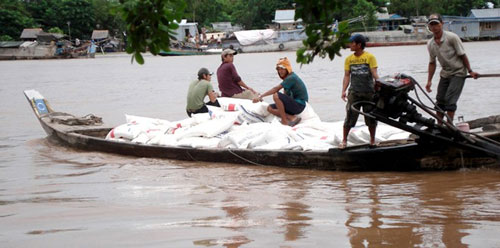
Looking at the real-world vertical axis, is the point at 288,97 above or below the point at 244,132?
above

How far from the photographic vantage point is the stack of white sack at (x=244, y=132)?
786cm

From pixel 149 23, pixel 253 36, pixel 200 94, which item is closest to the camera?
pixel 149 23

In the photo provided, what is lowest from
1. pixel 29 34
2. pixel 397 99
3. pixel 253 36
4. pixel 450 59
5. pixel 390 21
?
pixel 253 36

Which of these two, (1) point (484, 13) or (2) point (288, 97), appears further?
(1) point (484, 13)

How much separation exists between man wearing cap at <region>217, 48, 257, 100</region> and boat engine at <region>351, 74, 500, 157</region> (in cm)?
312

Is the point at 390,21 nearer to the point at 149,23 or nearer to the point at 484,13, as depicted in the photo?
the point at 484,13

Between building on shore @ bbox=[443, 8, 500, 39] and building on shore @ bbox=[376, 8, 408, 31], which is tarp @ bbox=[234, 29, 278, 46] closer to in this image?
building on shore @ bbox=[376, 8, 408, 31]

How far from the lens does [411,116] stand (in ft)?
21.2

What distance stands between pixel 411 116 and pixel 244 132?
8.03 feet

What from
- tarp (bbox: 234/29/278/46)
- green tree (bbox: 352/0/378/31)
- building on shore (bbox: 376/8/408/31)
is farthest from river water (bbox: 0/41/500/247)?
building on shore (bbox: 376/8/408/31)

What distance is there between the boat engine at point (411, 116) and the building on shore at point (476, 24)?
Answer: 53.8 meters

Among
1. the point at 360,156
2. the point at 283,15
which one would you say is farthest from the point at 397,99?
the point at 283,15

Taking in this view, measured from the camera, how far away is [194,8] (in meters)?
71.6

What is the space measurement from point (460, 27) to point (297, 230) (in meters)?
57.2
